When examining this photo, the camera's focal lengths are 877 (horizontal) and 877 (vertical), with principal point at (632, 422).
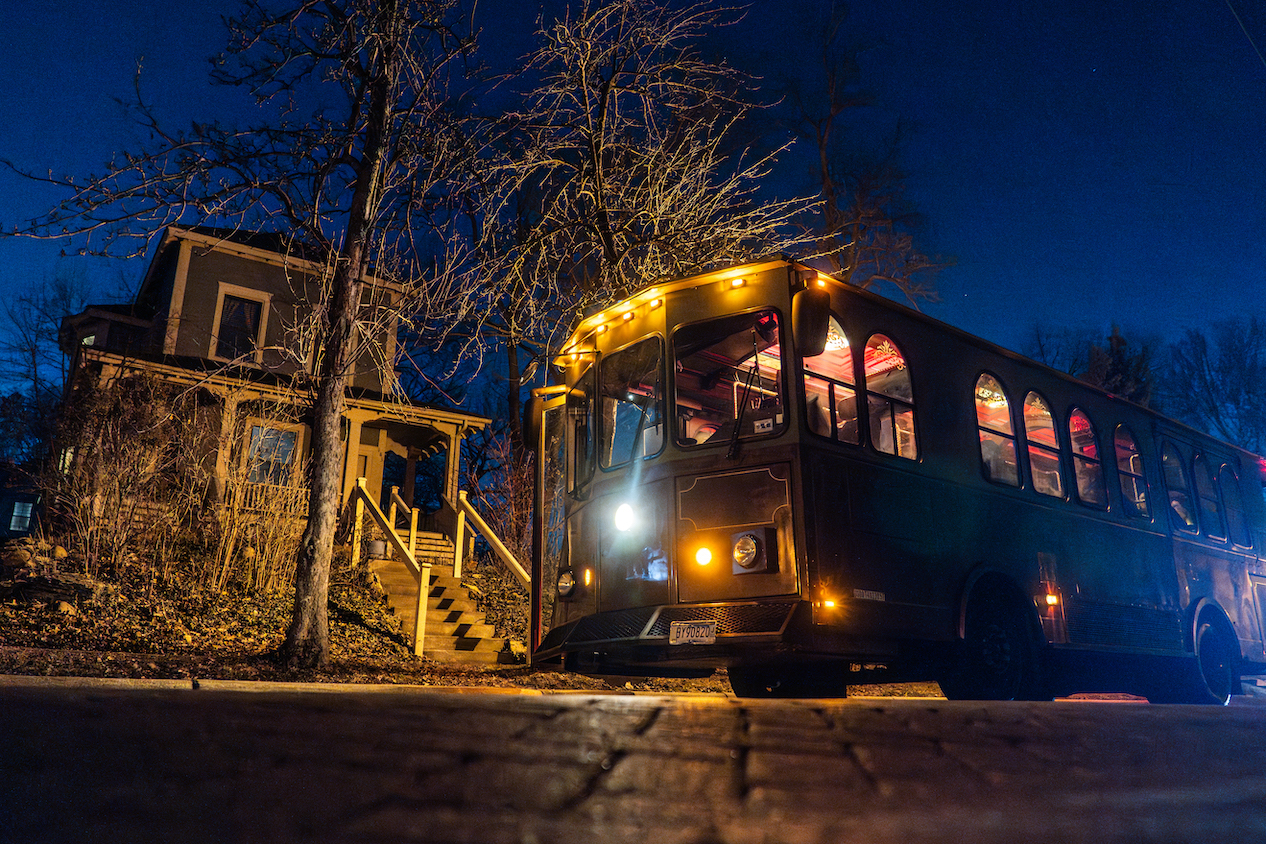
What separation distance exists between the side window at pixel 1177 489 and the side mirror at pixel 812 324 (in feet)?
20.6

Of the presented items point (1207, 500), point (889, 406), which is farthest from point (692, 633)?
point (1207, 500)

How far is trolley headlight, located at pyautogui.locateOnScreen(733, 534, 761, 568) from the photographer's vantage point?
6102mm

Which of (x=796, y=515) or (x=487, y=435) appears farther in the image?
(x=487, y=435)

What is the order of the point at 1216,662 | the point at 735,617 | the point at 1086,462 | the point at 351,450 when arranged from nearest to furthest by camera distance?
the point at 735,617
the point at 1086,462
the point at 1216,662
the point at 351,450

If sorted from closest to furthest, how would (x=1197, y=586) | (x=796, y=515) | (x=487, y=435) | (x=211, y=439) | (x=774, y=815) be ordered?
(x=774, y=815)
(x=796, y=515)
(x=1197, y=586)
(x=211, y=439)
(x=487, y=435)

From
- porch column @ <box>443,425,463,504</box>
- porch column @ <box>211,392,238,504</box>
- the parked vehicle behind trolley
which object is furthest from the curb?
porch column @ <box>443,425,463,504</box>

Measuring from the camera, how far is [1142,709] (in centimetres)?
117

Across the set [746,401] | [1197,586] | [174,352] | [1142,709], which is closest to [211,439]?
[174,352]

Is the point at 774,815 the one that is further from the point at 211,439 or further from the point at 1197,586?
the point at 211,439

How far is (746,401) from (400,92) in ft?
28.1

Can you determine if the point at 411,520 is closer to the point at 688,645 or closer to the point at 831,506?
the point at 688,645

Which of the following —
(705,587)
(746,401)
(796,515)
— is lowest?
(705,587)

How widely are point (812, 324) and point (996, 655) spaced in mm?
3243

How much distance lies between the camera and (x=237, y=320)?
74.1 feet
